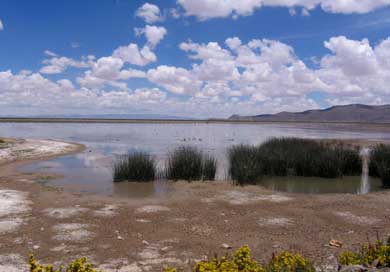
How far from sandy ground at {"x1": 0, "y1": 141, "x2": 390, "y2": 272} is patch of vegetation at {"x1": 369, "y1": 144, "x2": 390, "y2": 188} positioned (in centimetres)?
214

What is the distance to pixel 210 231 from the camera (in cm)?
779

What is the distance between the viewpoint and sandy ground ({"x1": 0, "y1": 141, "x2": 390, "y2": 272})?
250 inches

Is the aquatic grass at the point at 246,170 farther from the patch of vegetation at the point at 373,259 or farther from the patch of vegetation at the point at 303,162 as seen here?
the patch of vegetation at the point at 373,259

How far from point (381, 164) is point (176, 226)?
10.0 meters

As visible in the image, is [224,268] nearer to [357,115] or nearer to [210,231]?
[210,231]

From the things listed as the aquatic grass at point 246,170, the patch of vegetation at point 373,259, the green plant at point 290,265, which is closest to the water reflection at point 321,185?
the aquatic grass at point 246,170

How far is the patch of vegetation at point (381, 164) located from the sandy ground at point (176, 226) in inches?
84.1

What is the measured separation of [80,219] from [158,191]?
4.43m

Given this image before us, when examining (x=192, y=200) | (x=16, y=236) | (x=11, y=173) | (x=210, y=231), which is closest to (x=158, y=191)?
(x=192, y=200)

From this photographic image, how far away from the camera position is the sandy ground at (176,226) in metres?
6.34

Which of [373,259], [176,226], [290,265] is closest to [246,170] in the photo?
[176,226]

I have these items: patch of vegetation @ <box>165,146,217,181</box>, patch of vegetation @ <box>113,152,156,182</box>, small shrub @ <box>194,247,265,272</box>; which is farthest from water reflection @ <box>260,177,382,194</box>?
small shrub @ <box>194,247,265,272</box>

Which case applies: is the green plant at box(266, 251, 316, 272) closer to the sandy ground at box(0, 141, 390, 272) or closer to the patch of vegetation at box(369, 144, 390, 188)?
the sandy ground at box(0, 141, 390, 272)

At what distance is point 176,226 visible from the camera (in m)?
8.13
